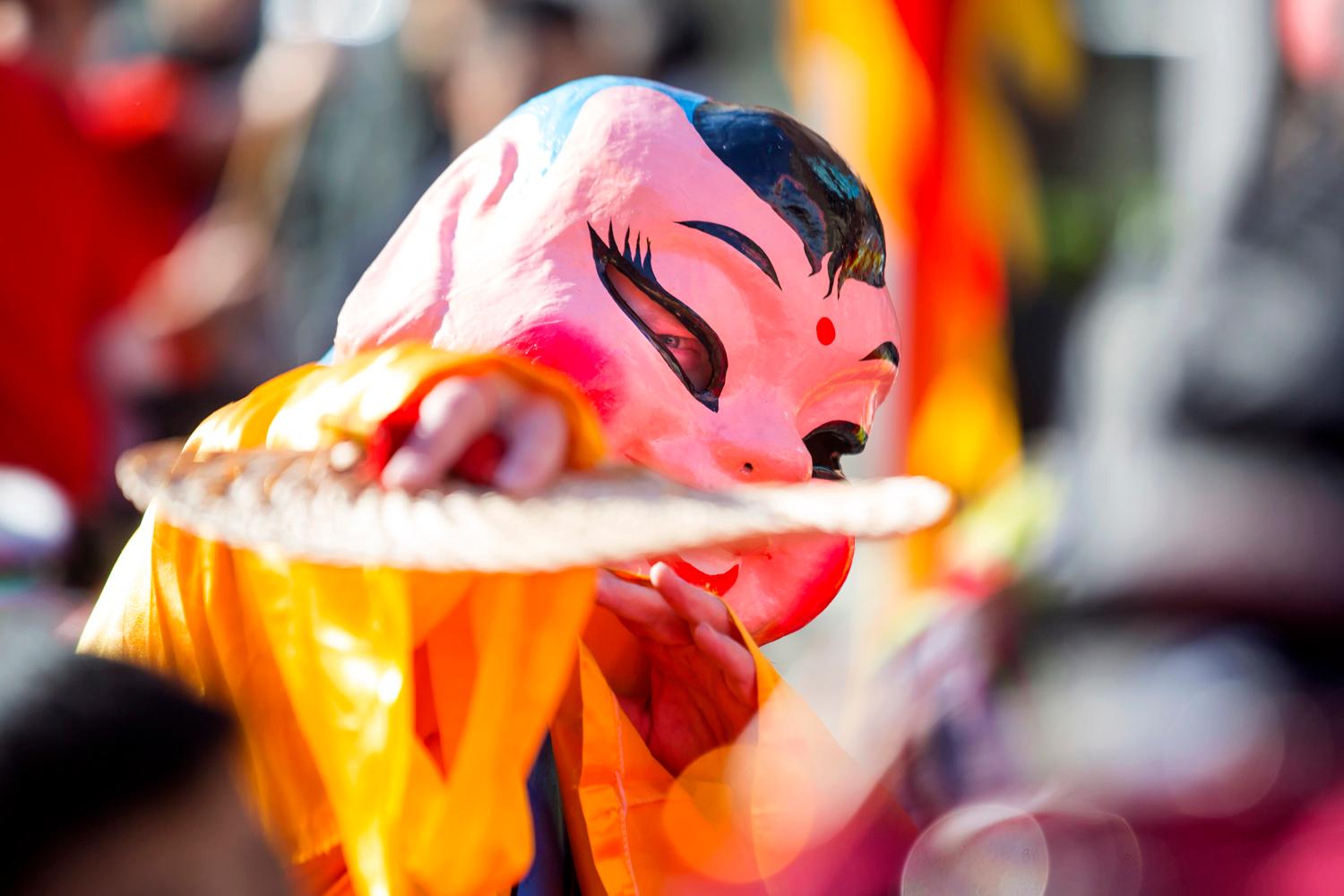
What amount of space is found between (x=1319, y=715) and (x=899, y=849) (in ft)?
1.36

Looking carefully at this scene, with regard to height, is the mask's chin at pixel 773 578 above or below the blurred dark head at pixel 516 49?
below

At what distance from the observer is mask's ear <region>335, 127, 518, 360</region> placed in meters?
1.37

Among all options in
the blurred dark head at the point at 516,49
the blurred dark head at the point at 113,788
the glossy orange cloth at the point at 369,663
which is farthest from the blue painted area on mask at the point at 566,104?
the blurred dark head at the point at 516,49

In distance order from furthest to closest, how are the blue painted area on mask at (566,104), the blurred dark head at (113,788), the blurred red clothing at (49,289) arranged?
the blurred red clothing at (49,289), the blue painted area on mask at (566,104), the blurred dark head at (113,788)

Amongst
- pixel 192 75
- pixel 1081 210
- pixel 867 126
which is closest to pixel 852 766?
pixel 867 126

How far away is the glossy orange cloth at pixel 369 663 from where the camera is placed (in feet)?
3.69

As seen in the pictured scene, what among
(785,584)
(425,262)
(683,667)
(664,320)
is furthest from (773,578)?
(425,262)

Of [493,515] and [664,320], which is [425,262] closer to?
[664,320]

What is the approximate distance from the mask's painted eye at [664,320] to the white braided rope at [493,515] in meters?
0.31

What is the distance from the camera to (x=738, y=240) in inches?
57.1

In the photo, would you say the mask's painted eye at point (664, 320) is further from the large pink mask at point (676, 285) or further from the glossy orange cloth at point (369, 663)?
the glossy orange cloth at point (369, 663)

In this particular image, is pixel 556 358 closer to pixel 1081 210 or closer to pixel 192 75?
pixel 192 75

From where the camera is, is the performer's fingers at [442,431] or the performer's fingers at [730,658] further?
the performer's fingers at [730,658]

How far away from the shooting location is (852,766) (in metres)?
1.54
